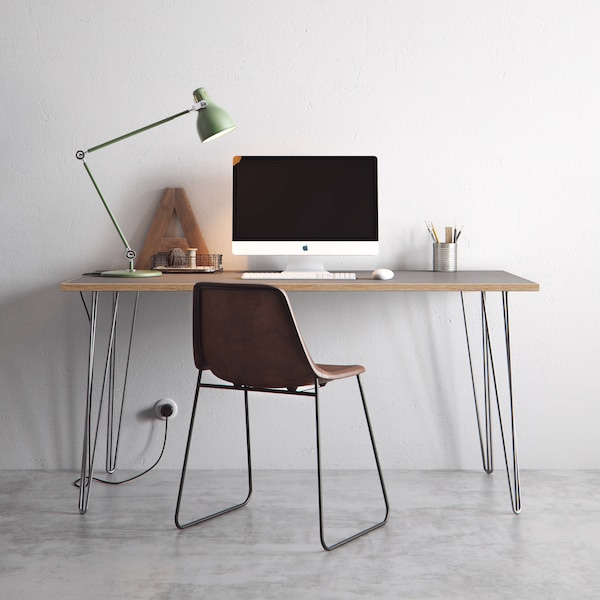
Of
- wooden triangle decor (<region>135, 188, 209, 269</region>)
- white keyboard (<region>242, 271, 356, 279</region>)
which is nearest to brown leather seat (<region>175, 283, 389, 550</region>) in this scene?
white keyboard (<region>242, 271, 356, 279</region>)

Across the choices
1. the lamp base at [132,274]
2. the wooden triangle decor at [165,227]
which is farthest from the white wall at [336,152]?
the lamp base at [132,274]

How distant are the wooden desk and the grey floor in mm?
142

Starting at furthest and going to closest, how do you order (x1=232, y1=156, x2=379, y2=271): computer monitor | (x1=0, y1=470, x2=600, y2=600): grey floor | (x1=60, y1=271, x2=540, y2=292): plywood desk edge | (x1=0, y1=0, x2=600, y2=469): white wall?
(x1=0, y1=0, x2=600, y2=469): white wall → (x1=232, y1=156, x2=379, y2=271): computer monitor → (x1=60, y1=271, x2=540, y2=292): plywood desk edge → (x1=0, y1=470, x2=600, y2=600): grey floor

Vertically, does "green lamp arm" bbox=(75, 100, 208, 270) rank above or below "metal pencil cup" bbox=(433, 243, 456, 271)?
above

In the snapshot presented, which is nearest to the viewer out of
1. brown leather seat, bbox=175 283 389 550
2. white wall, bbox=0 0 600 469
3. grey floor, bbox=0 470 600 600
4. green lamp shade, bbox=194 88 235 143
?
grey floor, bbox=0 470 600 600

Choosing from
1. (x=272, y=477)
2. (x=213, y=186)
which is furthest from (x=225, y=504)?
(x=213, y=186)

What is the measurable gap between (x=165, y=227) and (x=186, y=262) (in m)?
0.20

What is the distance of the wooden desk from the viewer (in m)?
2.65

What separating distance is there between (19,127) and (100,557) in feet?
5.72

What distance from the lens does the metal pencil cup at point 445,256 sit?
3141 mm

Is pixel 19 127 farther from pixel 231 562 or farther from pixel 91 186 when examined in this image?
pixel 231 562

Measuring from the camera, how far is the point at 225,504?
2.87 metres

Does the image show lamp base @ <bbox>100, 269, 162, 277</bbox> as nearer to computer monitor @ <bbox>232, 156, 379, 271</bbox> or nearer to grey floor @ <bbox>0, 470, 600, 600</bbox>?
computer monitor @ <bbox>232, 156, 379, 271</bbox>

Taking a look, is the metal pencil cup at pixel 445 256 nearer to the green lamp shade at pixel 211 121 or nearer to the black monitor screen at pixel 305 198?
the black monitor screen at pixel 305 198
